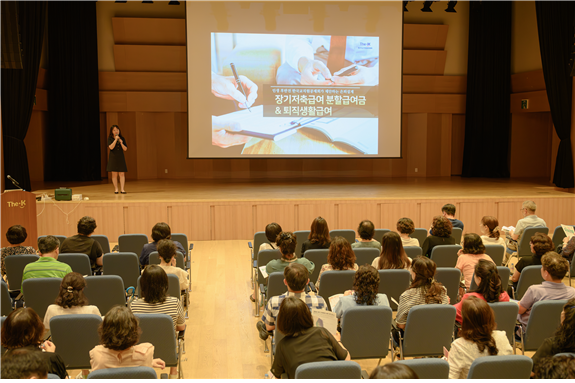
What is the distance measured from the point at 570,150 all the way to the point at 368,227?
7.09 meters

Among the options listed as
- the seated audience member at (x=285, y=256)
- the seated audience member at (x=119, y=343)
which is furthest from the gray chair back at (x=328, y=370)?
the seated audience member at (x=285, y=256)

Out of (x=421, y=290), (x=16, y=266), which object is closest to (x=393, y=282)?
(x=421, y=290)

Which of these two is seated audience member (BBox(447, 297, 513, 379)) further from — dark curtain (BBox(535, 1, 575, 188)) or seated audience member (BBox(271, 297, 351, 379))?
dark curtain (BBox(535, 1, 575, 188))

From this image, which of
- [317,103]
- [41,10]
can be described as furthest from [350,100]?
[41,10]

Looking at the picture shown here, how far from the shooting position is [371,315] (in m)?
3.23

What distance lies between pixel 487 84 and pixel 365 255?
10.2 meters

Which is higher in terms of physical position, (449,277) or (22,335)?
(22,335)

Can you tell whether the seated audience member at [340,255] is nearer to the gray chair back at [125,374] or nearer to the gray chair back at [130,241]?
the gray chair back at [125,374]

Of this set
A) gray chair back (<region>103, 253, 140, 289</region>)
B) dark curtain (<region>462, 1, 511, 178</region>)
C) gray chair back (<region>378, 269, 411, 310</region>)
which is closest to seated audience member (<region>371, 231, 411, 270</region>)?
gray chair back (<region>378, 269, 411, 310</region>)

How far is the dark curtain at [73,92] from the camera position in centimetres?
1209

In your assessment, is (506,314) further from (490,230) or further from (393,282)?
(490,230)

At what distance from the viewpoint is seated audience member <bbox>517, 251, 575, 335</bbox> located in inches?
136

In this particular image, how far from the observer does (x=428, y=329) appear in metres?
3.33

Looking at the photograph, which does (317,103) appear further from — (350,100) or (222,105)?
(222,105)
